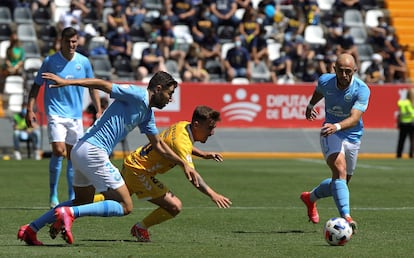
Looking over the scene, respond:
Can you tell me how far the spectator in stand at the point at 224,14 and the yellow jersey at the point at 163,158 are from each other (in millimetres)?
23448

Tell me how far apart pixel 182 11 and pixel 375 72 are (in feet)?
21.2

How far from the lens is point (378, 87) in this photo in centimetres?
3228

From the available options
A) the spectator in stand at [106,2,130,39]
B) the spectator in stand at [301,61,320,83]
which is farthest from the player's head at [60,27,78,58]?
the spectator in stand at [301,61,320,83]

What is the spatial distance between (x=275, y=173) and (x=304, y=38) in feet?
43.5

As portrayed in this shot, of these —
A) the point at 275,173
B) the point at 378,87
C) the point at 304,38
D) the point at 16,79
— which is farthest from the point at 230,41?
the point at 275,173

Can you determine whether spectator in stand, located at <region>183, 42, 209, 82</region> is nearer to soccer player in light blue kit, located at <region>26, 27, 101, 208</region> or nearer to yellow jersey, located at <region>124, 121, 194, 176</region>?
soccer player in light blue kit, located at <region>26, 27, 101, 208</region>

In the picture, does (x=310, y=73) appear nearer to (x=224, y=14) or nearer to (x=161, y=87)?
(x=224, y=14)

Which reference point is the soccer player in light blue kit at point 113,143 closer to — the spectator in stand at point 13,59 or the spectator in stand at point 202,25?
the spectator in stand at point 13,59

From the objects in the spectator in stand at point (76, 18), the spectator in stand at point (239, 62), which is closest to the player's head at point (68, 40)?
the spectator in stand at point (76, 18)

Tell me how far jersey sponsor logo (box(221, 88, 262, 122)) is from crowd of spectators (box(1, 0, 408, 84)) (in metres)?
1.34

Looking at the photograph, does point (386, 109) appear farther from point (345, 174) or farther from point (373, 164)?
point (345, 174)

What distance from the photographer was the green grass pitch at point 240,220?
10.6 m

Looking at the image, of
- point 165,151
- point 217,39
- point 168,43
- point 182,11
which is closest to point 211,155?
point 165,151

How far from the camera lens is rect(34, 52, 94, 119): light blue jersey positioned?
49.3 feet
